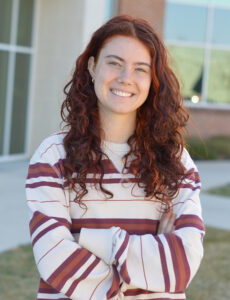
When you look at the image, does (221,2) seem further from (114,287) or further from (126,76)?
(114,287)

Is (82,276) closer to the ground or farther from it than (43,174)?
closer to the ground

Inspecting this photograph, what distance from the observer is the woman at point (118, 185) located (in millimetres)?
1892

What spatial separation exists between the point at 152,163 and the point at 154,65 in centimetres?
39

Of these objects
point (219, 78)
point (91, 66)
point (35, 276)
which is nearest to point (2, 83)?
point (35, 276)

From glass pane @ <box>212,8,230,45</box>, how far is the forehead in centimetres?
1392

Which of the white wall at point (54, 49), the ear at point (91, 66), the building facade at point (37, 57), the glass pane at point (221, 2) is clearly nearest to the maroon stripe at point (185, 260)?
the ear at point (91, 66)

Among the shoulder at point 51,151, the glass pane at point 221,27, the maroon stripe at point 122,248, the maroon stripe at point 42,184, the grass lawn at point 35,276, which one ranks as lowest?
the grass lawn at point 35,276

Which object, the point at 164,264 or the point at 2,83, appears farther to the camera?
the point at 2,83

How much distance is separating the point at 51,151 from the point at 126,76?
40 cm

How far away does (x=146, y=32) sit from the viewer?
6.61 ft

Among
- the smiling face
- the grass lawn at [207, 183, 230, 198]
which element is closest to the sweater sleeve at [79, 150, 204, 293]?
the smiling face

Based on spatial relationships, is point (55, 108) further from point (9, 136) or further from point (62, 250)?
point (62, 250)

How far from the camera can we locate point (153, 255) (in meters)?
1.94

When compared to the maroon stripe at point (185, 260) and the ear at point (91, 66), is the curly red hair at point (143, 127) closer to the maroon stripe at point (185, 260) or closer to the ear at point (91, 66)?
the ear at point (91, 66)
